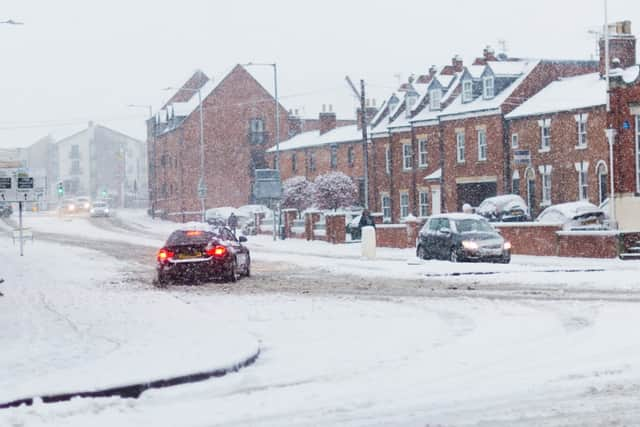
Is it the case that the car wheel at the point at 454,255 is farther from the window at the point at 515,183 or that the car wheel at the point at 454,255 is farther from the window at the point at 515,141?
the window at the point at 515,141

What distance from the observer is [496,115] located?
189ft

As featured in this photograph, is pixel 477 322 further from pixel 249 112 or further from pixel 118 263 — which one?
pixel 249 112

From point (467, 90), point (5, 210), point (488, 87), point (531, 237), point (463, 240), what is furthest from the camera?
point (5, 210)

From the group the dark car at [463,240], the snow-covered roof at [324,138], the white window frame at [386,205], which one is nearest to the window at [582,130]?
the white window frame at [386,205]

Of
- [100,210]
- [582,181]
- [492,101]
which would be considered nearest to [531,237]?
[582,181]

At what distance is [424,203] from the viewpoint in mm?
65062

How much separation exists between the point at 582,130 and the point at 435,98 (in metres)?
13.8

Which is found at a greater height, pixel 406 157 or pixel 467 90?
pixel 467 90

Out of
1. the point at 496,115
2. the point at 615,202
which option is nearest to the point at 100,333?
the point at 615,202

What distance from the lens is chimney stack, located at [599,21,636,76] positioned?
50562 mm

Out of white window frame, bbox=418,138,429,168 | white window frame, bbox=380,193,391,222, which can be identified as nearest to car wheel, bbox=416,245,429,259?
white window frame, bbox=418,138,429,168

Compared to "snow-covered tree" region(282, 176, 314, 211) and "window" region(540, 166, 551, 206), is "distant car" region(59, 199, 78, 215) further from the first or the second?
"window" region(540, 166, 551, 206)

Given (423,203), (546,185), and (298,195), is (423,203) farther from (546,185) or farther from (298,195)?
(546,185)

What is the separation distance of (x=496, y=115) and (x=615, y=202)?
17397mm
